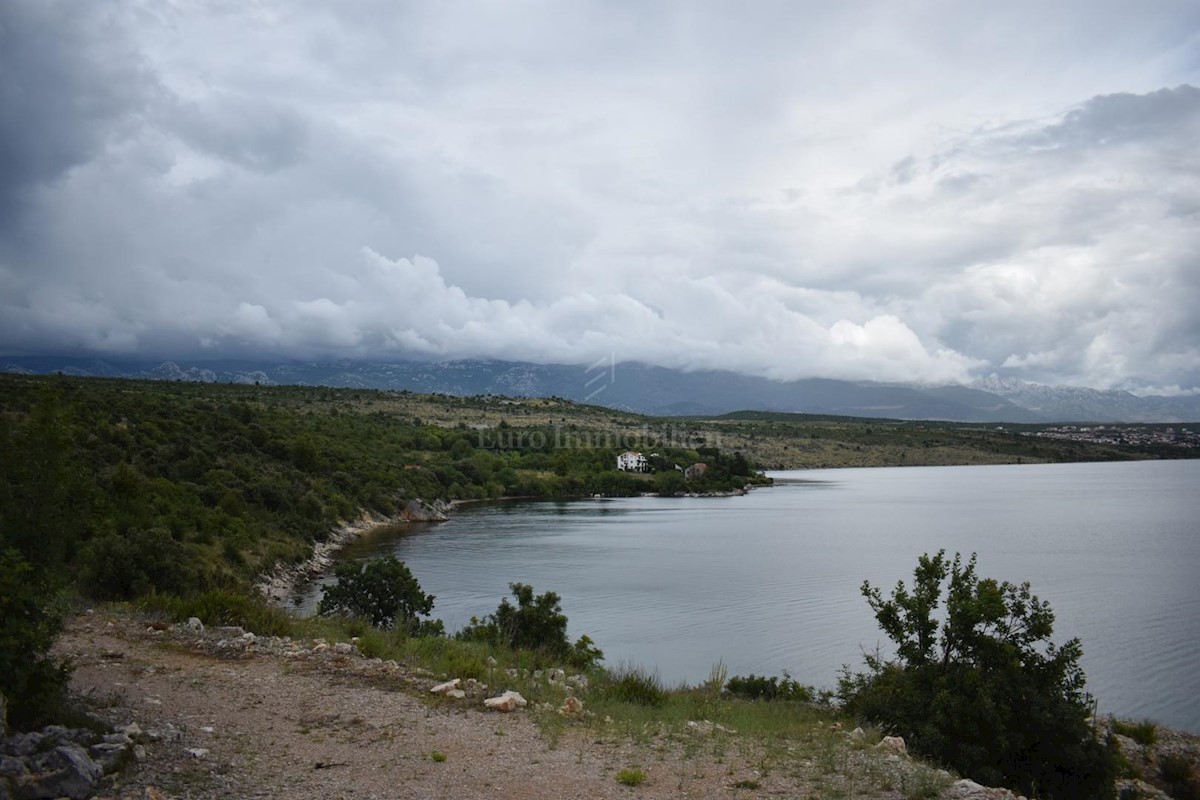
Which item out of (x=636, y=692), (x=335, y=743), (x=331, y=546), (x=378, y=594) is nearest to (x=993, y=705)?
(x=636, y=692)

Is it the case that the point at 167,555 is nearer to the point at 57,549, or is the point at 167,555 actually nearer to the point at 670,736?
the point at 57,549

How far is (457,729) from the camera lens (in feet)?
28.6

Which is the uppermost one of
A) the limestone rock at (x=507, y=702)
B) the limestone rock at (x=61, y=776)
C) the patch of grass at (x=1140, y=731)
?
the limestone rock at (x=61, y=776)

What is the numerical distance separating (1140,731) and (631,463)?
317 ft

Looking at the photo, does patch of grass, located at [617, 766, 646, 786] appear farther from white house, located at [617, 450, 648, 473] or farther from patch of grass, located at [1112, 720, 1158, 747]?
white house, located at [617, 450, 648, 473]

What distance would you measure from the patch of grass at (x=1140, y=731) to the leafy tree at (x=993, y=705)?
20.4 feet

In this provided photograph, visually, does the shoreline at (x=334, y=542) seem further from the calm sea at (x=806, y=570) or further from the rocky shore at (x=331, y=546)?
the calm sea at (x=806, y=570)

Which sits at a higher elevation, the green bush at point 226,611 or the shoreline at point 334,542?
the green bush at point 226,611

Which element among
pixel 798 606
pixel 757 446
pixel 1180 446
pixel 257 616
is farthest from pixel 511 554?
pixel 1180 446

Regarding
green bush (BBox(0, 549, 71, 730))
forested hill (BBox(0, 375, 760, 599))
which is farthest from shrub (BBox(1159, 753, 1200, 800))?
forested hill (BBox(0, 375, 760, 599))

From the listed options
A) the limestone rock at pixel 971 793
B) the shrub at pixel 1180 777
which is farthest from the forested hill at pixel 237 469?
the shrub at pixel 1180 777

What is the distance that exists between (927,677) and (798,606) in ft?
72.8

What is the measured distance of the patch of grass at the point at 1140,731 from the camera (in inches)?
707

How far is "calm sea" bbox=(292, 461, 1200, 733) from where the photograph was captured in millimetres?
26281
